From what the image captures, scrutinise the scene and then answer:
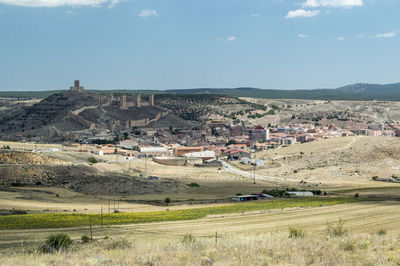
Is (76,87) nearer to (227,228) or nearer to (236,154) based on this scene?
(236,154)

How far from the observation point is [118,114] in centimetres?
13775

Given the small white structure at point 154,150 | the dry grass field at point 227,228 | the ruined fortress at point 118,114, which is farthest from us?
the ruined fortress at point 118,114

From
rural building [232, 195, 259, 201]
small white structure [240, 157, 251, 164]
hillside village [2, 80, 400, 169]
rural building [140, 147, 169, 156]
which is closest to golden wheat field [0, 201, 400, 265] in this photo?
rural building [232, 195, 259, 201]

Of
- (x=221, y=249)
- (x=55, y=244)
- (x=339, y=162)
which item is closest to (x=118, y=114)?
(x=339, y=162)

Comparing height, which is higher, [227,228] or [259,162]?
[227,228]

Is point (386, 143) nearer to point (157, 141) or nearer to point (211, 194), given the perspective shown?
point (211, 194)

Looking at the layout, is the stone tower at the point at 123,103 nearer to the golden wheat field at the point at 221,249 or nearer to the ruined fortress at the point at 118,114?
the ruined fortress at the point at 118,114

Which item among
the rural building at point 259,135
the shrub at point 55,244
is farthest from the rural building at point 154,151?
the shrub at point 55,244

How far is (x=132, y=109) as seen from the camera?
14400cm

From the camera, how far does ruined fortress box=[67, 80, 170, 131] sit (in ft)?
418

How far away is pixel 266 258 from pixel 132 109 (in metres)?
134

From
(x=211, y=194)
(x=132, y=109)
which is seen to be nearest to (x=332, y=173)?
(x=211, y=194)

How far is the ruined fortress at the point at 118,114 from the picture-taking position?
418 ft

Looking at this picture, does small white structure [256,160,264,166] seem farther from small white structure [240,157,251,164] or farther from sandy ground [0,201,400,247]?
sandy ground [0,201,400,247]
